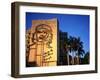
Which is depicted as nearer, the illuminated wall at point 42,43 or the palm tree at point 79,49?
the illuminated wall at point 42,43

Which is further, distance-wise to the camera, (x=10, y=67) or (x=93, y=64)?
(x=93, y=64)

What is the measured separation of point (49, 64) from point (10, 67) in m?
0.30

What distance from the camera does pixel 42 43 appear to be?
6.22 ft

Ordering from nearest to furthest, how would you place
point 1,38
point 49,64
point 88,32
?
point 1,38, point 49,64, point 88,32

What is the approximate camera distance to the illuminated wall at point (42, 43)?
186 centimetres

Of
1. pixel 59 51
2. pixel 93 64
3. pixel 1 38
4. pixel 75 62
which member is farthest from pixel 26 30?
pixel 93 64

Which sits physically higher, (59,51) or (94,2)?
(94,2)

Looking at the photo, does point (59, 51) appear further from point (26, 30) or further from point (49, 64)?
point (26, 30)

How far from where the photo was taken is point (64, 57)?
6.44 ft

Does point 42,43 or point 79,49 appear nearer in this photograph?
point 42,43

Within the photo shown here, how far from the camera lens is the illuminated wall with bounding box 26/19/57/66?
1.86 m

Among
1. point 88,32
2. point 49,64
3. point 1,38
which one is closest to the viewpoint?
point 1,38

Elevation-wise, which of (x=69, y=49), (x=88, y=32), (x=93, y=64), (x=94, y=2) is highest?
(x=94, y=2)

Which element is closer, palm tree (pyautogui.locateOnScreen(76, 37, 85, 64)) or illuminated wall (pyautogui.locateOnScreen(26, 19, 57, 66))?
illuminated wall (pyautogui.locateOnScreen(26, 19, 57, 66))
